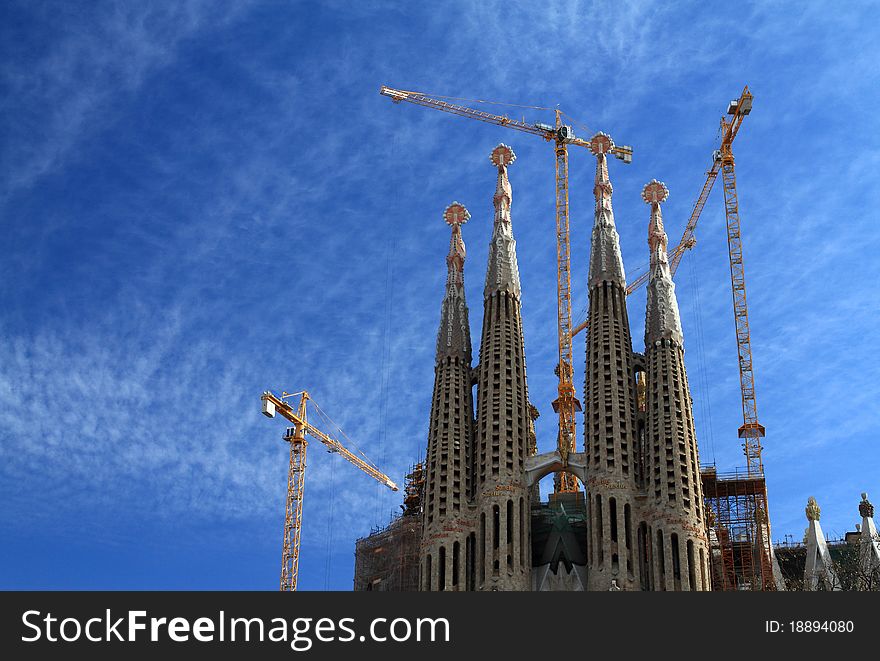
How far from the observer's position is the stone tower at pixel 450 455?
81625 millimetres

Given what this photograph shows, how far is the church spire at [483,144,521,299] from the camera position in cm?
9144

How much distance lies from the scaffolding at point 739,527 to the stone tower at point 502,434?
17.9 m

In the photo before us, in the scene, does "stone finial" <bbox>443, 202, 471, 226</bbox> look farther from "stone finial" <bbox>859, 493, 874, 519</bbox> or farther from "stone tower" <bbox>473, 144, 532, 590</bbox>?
"stone finial" <bbox>859, 493, 874, 519</bbox>

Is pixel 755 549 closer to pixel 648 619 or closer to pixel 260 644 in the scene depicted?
pixel 648 619

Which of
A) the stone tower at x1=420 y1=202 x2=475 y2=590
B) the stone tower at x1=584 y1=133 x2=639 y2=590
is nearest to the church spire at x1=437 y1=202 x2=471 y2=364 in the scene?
the stone tower at x1=420 y1=202 x2=475 y2=590

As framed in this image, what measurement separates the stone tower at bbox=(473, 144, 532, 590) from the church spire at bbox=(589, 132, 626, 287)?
20.9 ft

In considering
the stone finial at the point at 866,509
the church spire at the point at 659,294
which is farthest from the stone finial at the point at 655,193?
the stone finial at the point at 866,509

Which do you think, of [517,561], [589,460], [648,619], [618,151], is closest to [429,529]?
[517,561]

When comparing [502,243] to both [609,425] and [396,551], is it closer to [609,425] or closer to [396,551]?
[609,425]

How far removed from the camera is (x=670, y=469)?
79.5 metres

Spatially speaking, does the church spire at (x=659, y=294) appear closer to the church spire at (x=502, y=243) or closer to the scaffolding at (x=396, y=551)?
the church spire at (x=502, y=243)

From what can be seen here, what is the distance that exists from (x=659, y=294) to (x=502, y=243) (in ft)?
43.4

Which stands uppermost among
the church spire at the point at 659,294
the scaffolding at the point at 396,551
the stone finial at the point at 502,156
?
the stone finial at the point at 502,156

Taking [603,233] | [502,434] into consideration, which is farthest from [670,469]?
[603,233]
